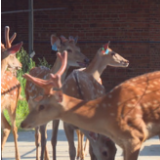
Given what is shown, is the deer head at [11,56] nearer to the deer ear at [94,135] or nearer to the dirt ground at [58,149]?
the deer ear at [94,135]

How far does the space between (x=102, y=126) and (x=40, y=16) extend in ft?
29.4

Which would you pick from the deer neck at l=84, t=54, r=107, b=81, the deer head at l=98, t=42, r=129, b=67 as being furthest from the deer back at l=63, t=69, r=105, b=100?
the deer head at l=98, t=42, r=129, b=67

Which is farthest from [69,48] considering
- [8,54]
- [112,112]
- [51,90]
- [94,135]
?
[51,90]

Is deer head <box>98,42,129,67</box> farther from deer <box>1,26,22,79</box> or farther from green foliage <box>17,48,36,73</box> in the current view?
green foliage <box>17,48,36,73</box>

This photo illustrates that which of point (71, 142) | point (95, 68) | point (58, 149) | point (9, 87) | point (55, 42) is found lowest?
point (58, 149)

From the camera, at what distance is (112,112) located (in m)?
4.76

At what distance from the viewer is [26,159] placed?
6.94 meters

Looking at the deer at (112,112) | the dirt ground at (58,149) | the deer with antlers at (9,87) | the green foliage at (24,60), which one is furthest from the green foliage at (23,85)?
the deer at (112,112)

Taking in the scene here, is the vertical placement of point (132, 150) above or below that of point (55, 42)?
below

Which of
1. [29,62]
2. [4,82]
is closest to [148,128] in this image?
[4,82]

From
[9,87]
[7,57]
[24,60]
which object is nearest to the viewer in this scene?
[7,57]

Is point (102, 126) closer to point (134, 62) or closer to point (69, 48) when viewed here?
point (69, 48)

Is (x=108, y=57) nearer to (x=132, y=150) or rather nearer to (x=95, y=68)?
(x=95, y=68)

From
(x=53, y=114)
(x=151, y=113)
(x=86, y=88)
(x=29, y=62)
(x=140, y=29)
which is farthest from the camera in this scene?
(x=140, y=29)
